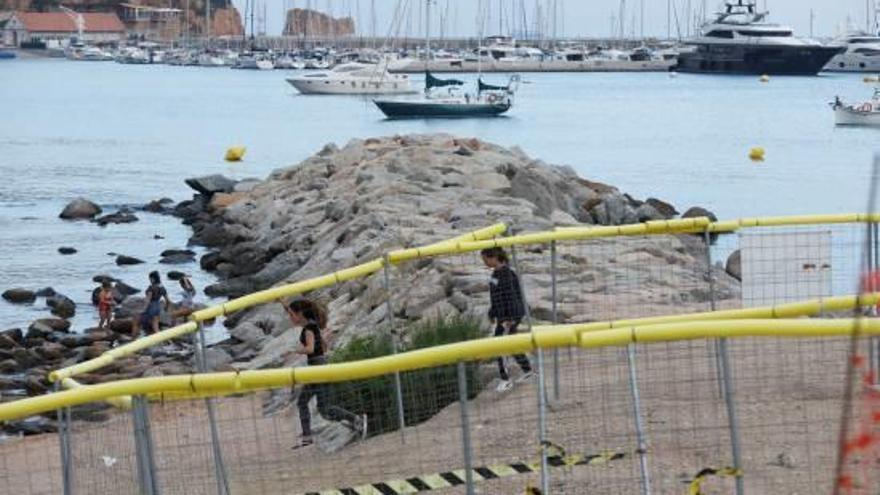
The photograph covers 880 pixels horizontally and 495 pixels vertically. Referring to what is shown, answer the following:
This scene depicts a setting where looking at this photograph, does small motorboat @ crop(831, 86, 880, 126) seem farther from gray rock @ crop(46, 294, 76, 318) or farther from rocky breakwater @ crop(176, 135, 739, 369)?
gray rock @ crop(46, 294, 76, 318)

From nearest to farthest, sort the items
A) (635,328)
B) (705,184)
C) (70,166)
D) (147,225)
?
(635,328) < (147,225) < (705,184) < (70,166)

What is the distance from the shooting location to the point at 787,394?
9.26m

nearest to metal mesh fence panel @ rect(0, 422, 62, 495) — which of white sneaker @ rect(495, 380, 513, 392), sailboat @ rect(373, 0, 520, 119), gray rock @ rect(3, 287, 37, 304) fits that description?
white sneaker @ rect(495, 380, 513, 392)

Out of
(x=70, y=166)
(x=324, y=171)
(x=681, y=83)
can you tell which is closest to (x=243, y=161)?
(x=70, y=166)

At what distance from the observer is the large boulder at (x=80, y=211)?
53597 mm

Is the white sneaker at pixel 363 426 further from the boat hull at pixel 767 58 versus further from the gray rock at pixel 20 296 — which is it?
the boat hull at pixel 767 58

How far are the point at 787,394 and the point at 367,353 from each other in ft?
15.7

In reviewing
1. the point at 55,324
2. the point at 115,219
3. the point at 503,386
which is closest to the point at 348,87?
the point at 115,219

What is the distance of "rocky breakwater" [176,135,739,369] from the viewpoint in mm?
15430

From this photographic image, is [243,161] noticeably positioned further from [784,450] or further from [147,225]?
[784,450]

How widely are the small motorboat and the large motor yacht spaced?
6335 centimetres

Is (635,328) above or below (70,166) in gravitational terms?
above

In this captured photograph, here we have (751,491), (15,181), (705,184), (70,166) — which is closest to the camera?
(751,491)

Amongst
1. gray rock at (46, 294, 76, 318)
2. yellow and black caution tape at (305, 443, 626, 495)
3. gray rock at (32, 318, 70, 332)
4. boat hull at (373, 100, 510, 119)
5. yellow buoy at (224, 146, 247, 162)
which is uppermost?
yellow and black caution tape at (305, 443, 626, 495)
